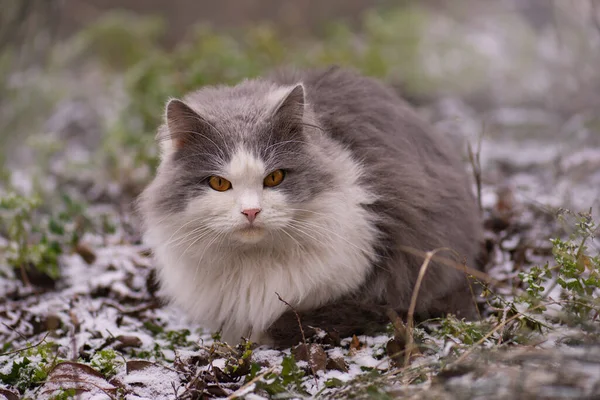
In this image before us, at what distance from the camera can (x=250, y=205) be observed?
2.38 m

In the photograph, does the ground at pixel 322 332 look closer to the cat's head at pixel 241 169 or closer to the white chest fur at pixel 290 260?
the white chest fur at pixel 290 260

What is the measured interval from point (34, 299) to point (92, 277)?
35cm

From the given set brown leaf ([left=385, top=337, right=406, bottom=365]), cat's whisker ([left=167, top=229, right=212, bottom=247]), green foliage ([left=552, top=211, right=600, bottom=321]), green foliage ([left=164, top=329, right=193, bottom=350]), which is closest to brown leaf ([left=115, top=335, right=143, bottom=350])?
green foliage ([left=164, top=329, right=193, bottom=350])

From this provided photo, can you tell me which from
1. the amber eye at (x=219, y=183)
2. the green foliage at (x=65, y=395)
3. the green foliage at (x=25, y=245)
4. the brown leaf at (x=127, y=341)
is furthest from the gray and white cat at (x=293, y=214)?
the green foliage at (x=25, y=245)

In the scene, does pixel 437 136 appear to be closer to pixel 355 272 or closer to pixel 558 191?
pixel 355 272

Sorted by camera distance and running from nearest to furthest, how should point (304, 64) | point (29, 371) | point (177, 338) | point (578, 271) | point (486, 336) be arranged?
point (486, 336), point (578, 271), point (29, 371), point (177, 338), point (304, 64)

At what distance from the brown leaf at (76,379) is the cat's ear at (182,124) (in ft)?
3.48

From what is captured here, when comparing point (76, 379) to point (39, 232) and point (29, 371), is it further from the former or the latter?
point (39, 232)

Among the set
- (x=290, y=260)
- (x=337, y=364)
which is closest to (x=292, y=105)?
(x=290, y=260)

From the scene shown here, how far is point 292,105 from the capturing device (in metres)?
2.62

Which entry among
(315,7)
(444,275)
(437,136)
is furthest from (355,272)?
(315,7)

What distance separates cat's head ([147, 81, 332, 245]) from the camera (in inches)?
97.5

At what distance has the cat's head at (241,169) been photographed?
2.48 m

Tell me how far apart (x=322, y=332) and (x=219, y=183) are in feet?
2.64
